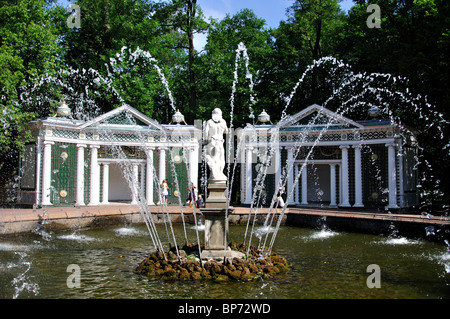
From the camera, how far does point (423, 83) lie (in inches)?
821

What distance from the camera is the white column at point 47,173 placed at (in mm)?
20969

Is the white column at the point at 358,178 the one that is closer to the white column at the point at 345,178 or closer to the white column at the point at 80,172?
the white column at the point at 345,178

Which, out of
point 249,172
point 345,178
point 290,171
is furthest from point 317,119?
point 249,172

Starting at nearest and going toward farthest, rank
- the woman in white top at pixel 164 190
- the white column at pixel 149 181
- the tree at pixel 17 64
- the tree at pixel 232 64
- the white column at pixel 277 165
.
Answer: the tree at pixel 17 64, the woman in white top at pixel 164 190, the white column at pixel 149 181, the white column at pixel 277 165, the tree at pixel 232 64

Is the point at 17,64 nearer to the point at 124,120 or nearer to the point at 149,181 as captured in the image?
the point at 124,120

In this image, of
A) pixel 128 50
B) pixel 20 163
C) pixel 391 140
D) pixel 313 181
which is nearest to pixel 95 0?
pixel 128 50

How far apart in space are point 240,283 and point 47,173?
16287 mm

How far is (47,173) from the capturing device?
69.5ft

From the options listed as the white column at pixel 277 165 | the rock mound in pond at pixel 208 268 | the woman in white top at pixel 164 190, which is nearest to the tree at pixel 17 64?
the woman in white top at pixel 164 190

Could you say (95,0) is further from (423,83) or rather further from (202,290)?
(202,290)

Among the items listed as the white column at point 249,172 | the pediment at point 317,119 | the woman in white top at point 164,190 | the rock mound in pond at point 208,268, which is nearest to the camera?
the rock mound in pond at point 208,268

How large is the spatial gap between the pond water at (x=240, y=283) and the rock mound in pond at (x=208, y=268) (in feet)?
0.73

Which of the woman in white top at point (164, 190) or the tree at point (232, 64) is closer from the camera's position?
the woman in white top at point (164, 190)
